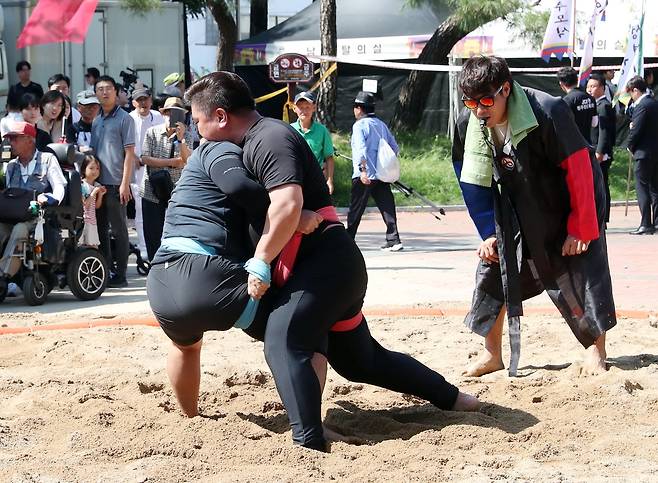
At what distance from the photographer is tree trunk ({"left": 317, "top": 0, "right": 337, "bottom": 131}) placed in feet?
72.7

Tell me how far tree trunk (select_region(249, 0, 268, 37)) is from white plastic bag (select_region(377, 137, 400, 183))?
18557 mm

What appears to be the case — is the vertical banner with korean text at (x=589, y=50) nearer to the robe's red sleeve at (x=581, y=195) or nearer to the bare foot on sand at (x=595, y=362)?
the bare foot on sand at (x=595, y=362)

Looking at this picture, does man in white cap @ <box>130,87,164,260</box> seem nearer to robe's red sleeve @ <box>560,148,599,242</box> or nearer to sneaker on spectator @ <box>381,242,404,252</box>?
sneaker on spectator @ <box>381,242,404,252</box>

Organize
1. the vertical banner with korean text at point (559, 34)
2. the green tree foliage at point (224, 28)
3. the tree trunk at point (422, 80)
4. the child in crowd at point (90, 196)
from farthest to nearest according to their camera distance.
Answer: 1. the green tree foliage at point (224, 28)
2. the tree trunk at point (422, 80)
3. the vertical banner with korean text at point (559, 34)
4. the child in crowd at point (90, 196)

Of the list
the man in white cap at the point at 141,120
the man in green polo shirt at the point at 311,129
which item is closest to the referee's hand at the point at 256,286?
the man in green polo shirt at the point at 311,129

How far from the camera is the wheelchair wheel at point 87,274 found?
32.5ft

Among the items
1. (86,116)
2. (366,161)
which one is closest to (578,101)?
(366,161)

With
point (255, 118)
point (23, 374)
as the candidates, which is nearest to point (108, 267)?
point (23, 374)

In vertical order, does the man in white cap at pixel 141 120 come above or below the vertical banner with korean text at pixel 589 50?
below

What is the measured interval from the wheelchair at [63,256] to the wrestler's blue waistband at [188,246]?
4926 mm

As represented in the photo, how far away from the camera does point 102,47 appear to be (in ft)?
66.9

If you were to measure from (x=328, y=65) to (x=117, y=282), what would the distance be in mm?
12460

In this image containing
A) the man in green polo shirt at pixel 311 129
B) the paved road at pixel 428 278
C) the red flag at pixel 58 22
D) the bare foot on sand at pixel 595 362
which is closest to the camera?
the bare foot on sand at pixel 595 362

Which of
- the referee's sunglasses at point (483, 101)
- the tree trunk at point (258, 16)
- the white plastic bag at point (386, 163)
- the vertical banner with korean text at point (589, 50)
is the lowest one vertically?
the white plastic bag at point (386, 163)
